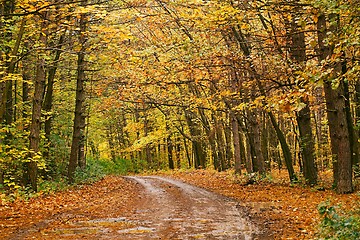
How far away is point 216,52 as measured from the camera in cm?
1546

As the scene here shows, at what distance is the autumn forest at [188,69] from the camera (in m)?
9.93

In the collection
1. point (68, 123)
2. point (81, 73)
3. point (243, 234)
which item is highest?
point (81, 73)

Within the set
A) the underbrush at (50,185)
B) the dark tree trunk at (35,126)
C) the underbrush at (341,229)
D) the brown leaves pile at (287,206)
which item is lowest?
the brown leaves pile at (287,206)

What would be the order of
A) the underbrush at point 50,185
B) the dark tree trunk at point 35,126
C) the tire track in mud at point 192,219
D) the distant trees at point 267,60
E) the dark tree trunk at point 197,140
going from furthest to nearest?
the dark tree trunk at point 197,140
the dark tree trunk at point 35,126
the underbrush at point 50,185
the tire track in mud at point 192,219
the distant trees at point 267,60

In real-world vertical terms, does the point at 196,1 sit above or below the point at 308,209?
above

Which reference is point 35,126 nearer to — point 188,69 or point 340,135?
point 188,69

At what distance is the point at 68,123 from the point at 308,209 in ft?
69.0

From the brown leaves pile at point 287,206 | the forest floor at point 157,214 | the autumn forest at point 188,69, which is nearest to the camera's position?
the forest floor at point 157,214

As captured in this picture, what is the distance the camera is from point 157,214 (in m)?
11.4

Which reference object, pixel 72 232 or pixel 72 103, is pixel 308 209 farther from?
pixel 72 103

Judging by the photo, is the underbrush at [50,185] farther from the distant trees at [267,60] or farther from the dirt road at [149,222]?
the distant trees at [267,60]

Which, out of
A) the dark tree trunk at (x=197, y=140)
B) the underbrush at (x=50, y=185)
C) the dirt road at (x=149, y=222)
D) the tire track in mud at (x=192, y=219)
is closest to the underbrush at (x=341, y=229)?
the dirt road at (x=149, y=222)

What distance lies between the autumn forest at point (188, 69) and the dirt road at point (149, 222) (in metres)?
3.03

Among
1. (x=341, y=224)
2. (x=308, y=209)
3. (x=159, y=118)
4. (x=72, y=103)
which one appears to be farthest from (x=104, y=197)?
(x=159, y=118)
